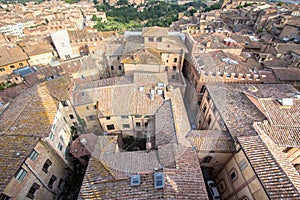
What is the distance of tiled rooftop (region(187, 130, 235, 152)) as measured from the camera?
1736 cm

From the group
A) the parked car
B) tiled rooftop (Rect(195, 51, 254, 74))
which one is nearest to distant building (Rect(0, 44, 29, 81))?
tiled rooftop (Rect(195, 51, 254, 74))

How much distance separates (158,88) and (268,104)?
14848mm

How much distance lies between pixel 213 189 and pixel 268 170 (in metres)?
8.47

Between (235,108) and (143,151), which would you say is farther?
(235,108)

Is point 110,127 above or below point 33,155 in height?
above

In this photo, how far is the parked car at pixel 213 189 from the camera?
1898cm

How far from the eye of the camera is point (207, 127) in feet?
82.6

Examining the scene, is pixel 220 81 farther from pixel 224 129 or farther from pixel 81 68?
pixel 81 68

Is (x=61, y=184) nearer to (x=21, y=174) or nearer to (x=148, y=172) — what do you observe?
(x=21, y=174)

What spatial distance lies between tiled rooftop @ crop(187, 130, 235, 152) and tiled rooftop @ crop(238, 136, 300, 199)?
1753mm

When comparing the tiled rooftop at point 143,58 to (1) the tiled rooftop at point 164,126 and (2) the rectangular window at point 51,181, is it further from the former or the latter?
(2) the rectangular window at point 51,181

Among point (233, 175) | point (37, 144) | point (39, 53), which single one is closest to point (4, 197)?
point (37, 144)

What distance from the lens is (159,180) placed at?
43.0ft

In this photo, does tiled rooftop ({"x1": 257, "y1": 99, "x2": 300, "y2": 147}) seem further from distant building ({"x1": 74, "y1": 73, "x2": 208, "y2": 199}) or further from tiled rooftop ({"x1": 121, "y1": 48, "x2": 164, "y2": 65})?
tiled rooftop ({"x1": 121, "y1": 48, "x2": 164, "y2": 65})
